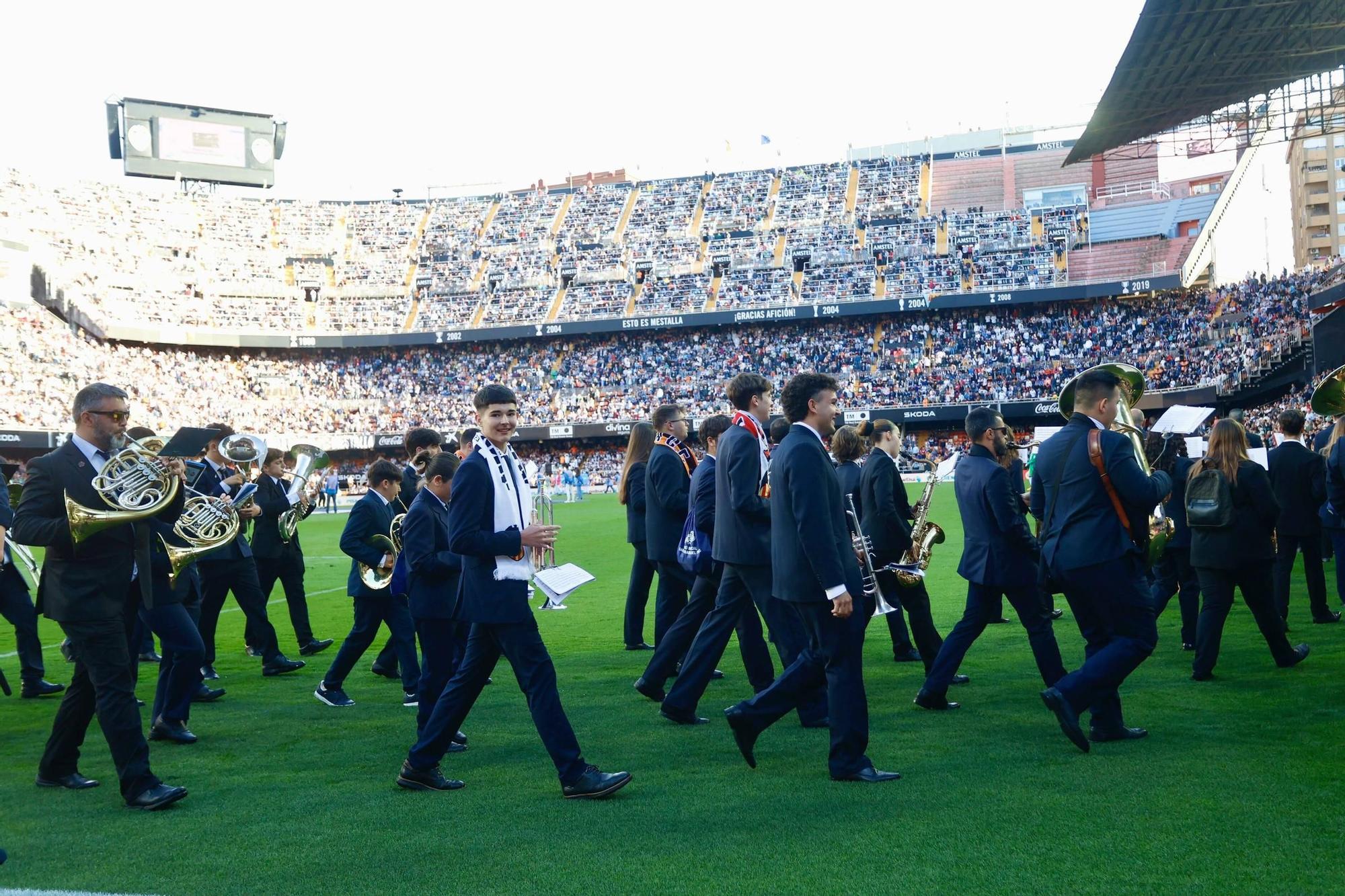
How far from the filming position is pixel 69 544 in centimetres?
576

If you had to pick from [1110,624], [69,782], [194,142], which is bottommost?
[69,782]

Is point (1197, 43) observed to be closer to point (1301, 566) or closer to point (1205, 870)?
point (1301, 566)

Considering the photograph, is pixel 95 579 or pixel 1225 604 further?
pixel 1225 604

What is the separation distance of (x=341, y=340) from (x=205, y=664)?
47507 millimetres

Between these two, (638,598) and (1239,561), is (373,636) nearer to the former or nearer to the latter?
(638,598)

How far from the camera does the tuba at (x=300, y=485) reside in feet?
33.6

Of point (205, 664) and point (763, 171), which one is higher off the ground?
point (763, 171)

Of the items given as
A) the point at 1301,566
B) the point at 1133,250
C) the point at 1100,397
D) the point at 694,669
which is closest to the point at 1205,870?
the point at 1100,397

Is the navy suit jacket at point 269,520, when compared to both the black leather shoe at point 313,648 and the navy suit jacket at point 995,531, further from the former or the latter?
the navy suit jacket at point 995,531

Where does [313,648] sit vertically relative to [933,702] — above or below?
below

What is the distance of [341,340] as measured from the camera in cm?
5488

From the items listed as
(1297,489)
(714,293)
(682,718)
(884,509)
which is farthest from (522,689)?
(714,293)

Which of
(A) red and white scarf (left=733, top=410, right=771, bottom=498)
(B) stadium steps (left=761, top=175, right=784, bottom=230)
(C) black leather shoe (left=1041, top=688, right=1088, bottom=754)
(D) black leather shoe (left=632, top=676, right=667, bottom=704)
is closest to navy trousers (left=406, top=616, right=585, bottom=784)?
(A) red and white scarf (left=733, top=410, right=771, bottom=498)

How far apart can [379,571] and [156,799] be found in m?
2.88
